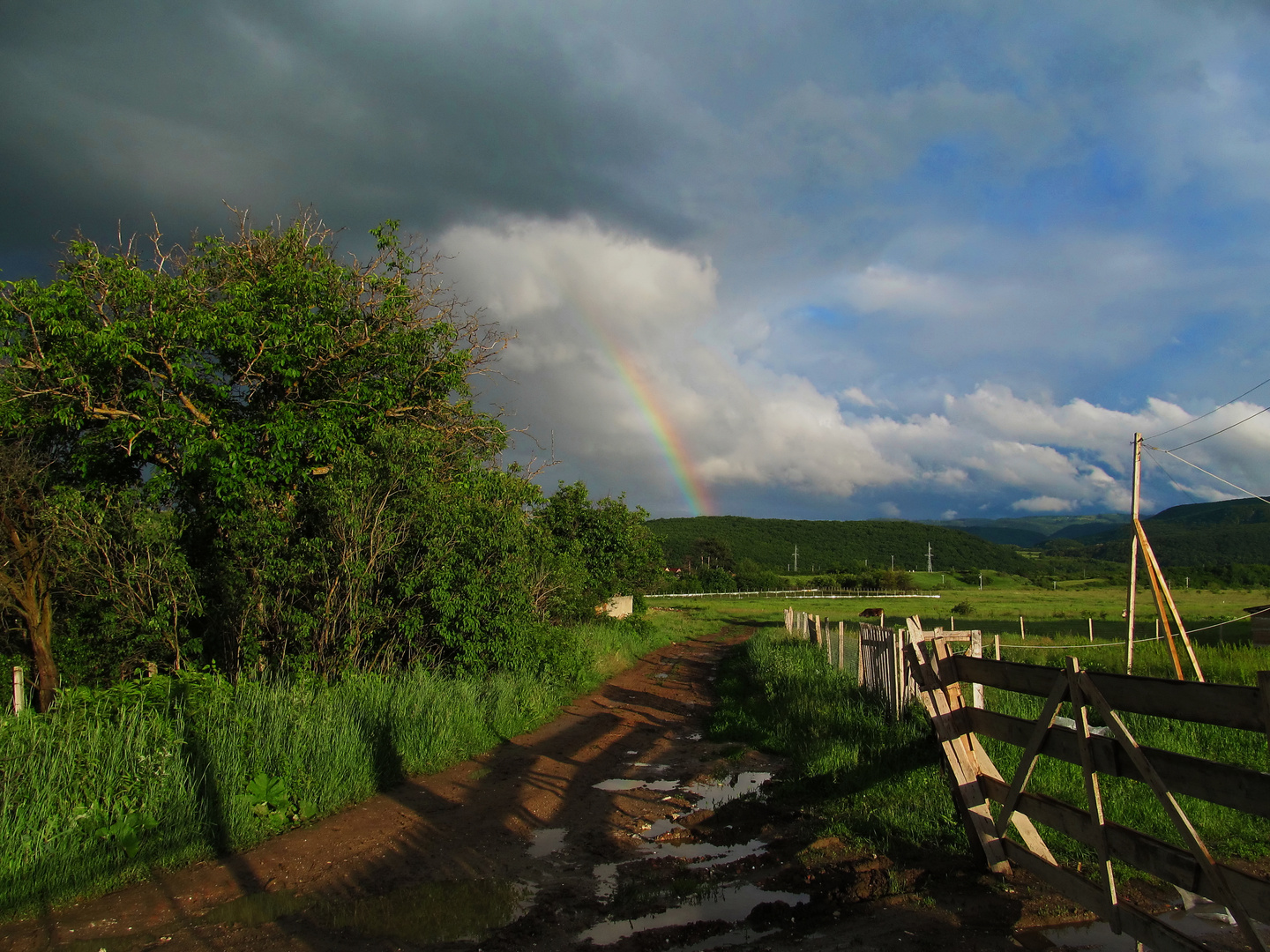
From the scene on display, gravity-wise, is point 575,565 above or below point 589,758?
above

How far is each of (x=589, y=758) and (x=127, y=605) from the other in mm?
7117

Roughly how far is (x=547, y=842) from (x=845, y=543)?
160677 millimetres

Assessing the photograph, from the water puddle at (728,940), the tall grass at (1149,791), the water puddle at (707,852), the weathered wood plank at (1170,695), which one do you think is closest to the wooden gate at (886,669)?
the tall grass at (1149,791)

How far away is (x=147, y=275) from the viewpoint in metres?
13.1

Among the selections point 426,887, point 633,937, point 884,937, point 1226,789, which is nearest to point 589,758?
point 426,887

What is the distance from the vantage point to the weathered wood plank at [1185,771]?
3.34 meters

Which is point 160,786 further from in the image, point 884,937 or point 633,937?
point 884,937

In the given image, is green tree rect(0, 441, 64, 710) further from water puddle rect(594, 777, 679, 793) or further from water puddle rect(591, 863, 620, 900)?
water puddle rect(591, 863, 620, 900)

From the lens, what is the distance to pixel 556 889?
19.0ft

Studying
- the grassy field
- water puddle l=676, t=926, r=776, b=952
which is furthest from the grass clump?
water puddle l=676, t=926, r=776, b=952

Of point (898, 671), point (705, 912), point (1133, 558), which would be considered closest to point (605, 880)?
point (705, 912)

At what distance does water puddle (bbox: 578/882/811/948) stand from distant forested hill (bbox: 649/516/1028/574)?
124 metres

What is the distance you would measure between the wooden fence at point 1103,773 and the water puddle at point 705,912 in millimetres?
1445

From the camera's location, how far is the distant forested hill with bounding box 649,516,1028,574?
5645 inches
